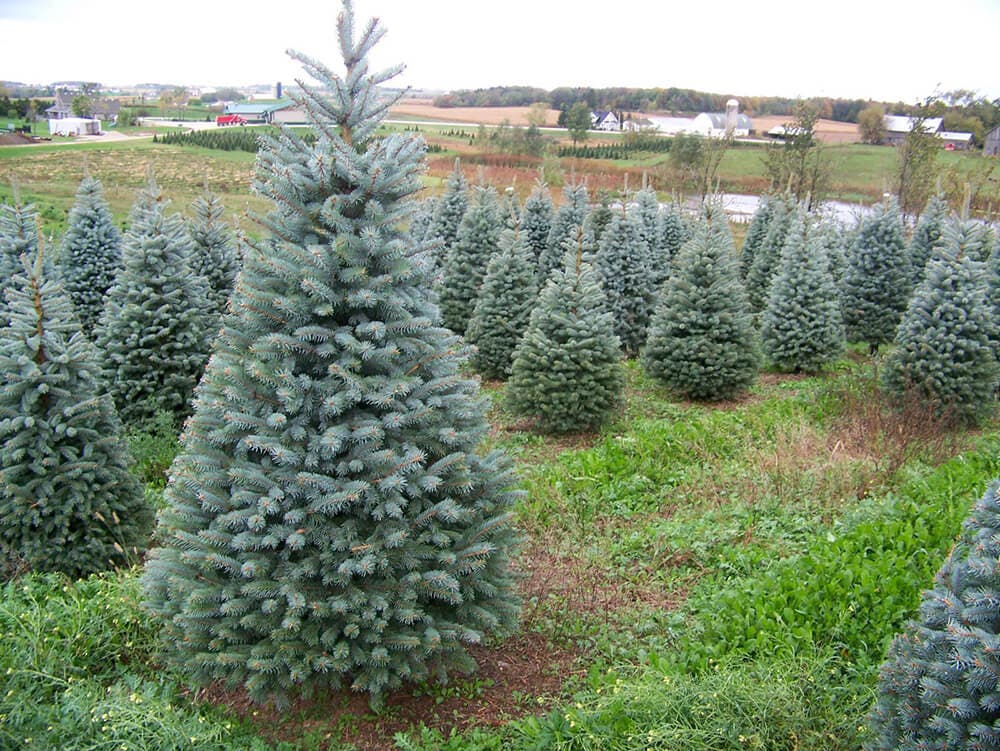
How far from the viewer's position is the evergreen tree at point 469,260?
13500mm

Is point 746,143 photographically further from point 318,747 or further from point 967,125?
point 318,747

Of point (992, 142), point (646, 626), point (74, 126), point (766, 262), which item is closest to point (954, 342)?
point (766, 262)

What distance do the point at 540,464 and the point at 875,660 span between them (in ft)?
14.8

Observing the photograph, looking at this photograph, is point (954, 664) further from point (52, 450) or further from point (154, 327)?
point (154, 327)

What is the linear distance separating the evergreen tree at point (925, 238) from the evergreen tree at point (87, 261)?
48.3 ft

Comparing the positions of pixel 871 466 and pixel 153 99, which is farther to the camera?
pixel 153 99

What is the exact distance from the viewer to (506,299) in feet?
38.0

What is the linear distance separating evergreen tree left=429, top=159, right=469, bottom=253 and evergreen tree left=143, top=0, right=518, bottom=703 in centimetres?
1130

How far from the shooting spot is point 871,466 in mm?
7539

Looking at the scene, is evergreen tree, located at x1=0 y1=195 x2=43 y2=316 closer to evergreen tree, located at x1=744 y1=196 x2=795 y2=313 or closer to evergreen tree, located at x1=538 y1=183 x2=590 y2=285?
evergreen tree, located at x1=538 y1=183 x2=590 y2=285

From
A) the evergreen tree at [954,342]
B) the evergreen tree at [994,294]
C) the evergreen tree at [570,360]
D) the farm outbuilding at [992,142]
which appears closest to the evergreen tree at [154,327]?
the evergreen tree at [570,360]

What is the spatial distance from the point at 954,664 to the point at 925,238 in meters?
14.4

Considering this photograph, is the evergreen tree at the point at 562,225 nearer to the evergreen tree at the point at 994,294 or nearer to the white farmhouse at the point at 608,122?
the evergreen tree at the point at 994,294

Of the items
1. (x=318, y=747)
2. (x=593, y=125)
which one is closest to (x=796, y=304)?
(x=318, y=747)
